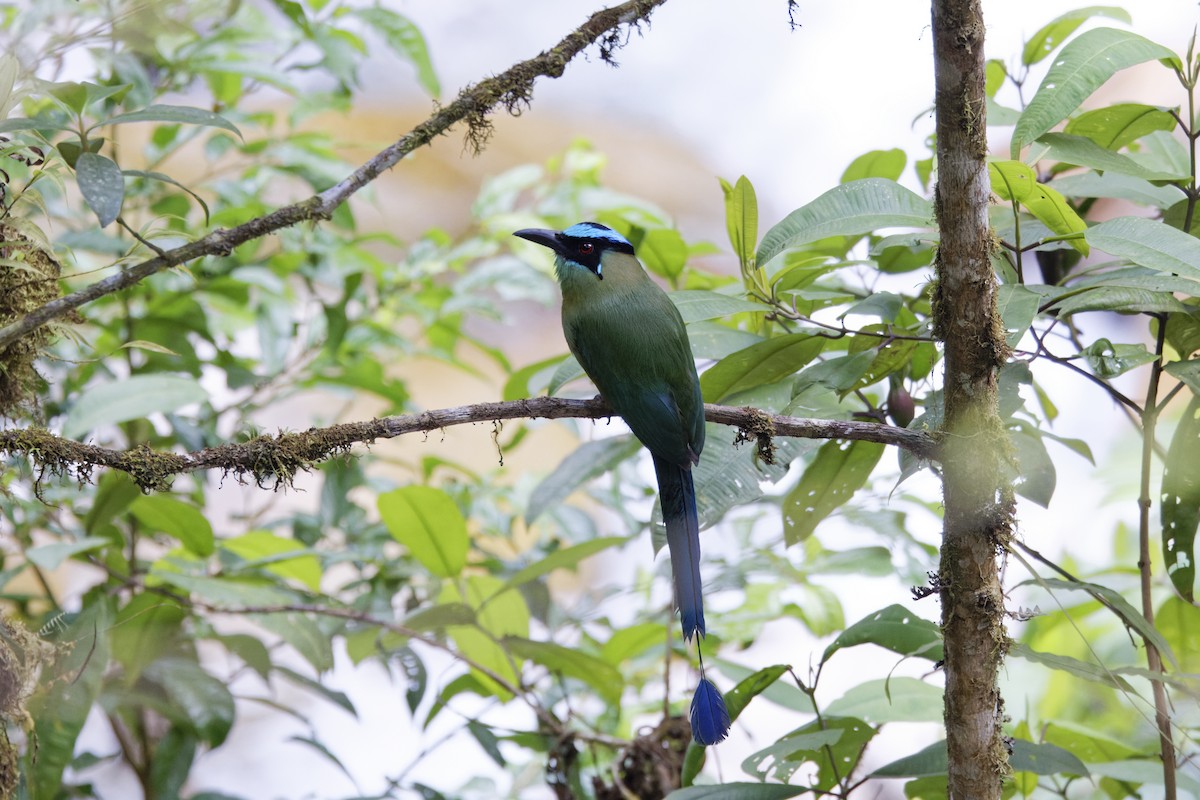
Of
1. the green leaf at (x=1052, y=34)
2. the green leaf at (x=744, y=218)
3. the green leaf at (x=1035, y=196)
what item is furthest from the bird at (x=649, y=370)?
the green leaf at (x=1052, y=34)

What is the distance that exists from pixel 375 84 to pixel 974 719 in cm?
627

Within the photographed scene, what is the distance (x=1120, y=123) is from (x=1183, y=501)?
51 centimetres

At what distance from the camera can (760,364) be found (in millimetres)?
1326

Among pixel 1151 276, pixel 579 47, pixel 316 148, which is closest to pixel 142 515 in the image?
pixel 316 148

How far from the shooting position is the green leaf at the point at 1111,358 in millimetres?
1123

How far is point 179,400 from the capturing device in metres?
1.58

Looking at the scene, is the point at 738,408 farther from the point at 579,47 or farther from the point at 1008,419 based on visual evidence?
the point at 579,47

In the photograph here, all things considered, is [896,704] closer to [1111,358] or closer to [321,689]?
[1111,358]

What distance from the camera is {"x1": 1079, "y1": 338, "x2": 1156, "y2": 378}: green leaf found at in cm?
112

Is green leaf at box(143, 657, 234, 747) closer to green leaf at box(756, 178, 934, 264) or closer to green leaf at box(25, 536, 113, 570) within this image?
green leaf at box(25, 536, 113, 570)

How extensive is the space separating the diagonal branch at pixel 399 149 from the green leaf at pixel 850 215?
322 millimetres

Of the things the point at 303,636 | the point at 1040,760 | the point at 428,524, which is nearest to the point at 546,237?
the point at 428,524

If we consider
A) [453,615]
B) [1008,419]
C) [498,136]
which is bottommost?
[453,615]

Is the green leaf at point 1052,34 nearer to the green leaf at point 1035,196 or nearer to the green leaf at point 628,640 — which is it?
the green leaf at point 1035,196
